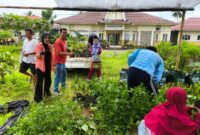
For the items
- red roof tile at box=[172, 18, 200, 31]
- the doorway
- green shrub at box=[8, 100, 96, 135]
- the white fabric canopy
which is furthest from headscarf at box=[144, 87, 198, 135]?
red roof tile at box=[172, 18, 200, 31]

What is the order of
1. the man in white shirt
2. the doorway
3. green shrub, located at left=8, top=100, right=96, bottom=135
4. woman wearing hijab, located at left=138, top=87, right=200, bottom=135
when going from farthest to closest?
the doorway < the man in white shirt < green shrub, located at left=8, top=100, right=96, bottom=135 < woman wearing hijab, located at left=138, top=87, right=200, bottom=135

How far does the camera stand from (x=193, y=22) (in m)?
35.1

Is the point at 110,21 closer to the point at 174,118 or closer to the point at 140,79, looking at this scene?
the point at 140,79

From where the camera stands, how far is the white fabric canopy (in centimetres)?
524

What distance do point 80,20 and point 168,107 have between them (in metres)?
26.0

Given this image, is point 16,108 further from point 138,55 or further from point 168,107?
point 168,107

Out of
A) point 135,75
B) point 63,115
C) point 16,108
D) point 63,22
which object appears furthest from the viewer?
point 63,22

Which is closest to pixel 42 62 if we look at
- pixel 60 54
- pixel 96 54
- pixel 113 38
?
pixel 60 54

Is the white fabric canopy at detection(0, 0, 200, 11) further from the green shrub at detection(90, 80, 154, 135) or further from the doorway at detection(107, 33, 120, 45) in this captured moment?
the doorway at detection(107, 33, 120, 45)

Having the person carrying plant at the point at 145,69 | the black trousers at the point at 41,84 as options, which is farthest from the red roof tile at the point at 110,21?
the person carrying plant at the point at 145,69

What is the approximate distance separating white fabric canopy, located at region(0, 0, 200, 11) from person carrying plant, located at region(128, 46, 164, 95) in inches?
56.8

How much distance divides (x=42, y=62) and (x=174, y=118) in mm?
3075

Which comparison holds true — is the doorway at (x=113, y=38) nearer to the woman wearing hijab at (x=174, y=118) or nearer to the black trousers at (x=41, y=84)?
the black trousers at (x=41, y=84)

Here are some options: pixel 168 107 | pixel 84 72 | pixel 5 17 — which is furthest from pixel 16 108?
pixel 5 17
